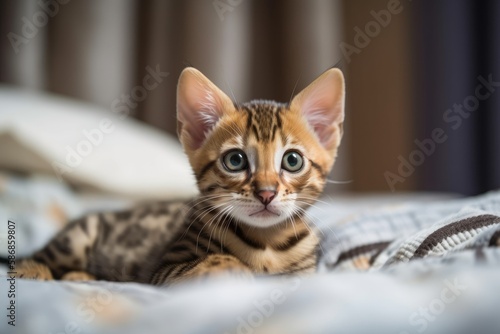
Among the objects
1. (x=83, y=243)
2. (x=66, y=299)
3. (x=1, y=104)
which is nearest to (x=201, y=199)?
(x=66, y=299)

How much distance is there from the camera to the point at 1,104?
1.46 m

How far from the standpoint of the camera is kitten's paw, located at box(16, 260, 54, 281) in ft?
2.86

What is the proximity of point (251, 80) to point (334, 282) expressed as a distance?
1.65m

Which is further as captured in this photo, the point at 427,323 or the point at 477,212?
the point at 477,212

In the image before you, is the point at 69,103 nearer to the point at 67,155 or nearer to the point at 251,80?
the point at 67,155
